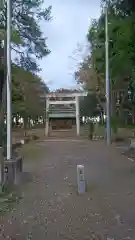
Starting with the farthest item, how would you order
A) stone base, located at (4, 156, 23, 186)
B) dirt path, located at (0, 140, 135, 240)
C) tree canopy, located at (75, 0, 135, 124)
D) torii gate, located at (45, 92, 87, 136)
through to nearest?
torii gate, located at (45, 92, 87, 136)
tree canopy, located at (75, 0, 135, 124)
stone base, located at (4, 156, 23, 186)
dirt path, located at (0, 140, 135, 240)

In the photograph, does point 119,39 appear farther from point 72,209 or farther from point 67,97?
point 67,97

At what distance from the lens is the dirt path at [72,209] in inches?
269

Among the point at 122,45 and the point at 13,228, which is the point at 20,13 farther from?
the point at 13,228

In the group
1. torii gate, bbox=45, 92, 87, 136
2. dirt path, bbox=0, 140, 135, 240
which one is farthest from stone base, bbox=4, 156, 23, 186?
torii gate, bbox=45, 92, 87, 136

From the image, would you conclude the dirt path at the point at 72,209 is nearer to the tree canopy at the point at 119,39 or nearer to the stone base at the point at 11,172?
the stone base at the point at 11,172

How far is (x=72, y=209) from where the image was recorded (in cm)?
875

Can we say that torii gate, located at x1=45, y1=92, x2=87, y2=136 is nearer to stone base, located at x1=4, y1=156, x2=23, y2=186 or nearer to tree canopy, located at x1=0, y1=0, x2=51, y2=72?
tree canopy, located at x1=0, y1=0, x2=51, y2=72

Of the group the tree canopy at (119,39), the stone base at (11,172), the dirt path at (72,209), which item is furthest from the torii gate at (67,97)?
the stone base at (11,172)

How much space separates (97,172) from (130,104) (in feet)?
132

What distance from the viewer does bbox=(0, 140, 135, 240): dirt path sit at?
6.83m

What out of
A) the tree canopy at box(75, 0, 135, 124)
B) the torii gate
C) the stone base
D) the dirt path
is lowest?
the dirt path

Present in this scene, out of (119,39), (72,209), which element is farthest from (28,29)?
(72,209)

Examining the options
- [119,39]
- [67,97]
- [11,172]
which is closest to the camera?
[11,172]

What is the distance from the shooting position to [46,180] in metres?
12.9
